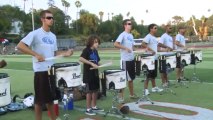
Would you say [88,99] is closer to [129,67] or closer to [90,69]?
[90,69]

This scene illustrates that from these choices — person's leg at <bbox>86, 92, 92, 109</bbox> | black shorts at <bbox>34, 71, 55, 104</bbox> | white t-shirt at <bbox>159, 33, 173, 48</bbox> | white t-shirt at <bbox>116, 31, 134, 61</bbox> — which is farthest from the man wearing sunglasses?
black shorts at <bbox>34, 71, 55, 104</bbox>

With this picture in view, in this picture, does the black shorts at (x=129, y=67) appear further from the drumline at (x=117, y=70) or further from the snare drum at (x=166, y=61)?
the snare drum at (x=166, y=61)

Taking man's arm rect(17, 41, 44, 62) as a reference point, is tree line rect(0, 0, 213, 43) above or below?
above

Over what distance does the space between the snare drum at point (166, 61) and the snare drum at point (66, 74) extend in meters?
4.62

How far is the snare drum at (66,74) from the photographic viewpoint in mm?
6520

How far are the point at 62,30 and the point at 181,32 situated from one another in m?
66.7

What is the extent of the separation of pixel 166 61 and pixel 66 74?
16.7ft

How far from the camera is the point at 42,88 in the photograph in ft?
21.2

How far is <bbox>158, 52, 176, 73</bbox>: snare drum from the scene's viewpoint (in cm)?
1088

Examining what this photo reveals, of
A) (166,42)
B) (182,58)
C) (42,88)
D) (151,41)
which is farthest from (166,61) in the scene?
(42,88)

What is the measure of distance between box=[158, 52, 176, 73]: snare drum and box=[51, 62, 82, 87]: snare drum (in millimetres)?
4624

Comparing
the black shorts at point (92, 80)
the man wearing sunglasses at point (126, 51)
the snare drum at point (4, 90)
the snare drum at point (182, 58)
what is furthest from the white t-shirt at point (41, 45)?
the snare drum at point (182, 58)

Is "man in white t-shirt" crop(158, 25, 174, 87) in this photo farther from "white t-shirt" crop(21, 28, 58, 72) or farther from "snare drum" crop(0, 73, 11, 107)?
"snare drum" crop(0, 73, 11, 107)

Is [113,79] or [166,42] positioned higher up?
[166,42]
